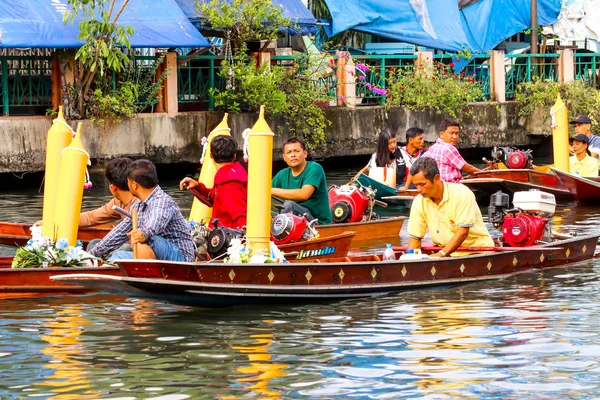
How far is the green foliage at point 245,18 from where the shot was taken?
21.9m

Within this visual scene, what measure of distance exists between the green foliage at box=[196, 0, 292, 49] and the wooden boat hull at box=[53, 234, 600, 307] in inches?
430

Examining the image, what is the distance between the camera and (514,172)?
61.3 ft

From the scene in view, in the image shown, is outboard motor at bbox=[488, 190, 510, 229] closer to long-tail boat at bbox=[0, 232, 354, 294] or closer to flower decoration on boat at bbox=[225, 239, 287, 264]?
long-tail boat at bbox=[0, 232, 354, 294]

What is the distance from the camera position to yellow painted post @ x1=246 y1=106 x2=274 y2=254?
33.2ft

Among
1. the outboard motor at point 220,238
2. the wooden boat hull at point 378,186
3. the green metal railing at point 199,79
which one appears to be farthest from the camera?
the green metal railing at point 199,79

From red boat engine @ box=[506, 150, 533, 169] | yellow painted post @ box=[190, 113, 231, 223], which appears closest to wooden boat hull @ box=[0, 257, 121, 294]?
yellow painted post @ box=[190, 113, 231, 223]

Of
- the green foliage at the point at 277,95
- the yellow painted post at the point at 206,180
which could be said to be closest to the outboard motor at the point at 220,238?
the yellow painted post at the point at 206,180

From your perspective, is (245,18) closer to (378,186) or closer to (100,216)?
(378,186)

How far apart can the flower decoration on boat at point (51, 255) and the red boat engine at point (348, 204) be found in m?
4.60

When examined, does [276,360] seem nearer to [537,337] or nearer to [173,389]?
[173,389]

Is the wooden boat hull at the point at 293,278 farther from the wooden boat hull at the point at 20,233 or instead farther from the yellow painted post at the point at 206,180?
the wooden boat hull at the point at 20,233

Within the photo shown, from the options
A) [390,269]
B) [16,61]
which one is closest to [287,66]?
[16,61]

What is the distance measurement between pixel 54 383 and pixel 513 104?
19.7 m

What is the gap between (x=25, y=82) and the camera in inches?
817
